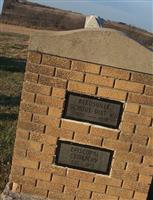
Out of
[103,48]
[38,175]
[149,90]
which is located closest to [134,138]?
[149,90]

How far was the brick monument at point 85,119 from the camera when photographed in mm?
4691

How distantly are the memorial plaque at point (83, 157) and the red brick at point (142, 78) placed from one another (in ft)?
2.57

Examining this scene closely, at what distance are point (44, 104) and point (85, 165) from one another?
2.51 ft

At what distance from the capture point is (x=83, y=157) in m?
5.05

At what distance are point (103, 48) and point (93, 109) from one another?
612 mm

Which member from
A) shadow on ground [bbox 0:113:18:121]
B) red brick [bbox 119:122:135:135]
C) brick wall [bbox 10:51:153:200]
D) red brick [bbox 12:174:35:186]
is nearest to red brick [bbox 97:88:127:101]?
brick wall [bbox 10:51:153:200]

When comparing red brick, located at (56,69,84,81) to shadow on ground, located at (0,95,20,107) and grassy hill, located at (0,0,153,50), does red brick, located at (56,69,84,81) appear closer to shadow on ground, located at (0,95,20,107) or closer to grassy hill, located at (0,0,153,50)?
shadow on ground, located at (0,95,20,107)

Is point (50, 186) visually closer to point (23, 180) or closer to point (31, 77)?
point (23, 180)

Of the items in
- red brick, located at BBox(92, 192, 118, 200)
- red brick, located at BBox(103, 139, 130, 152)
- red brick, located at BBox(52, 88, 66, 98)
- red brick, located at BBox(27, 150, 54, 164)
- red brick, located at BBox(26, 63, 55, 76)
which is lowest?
red brick, located at BBox(92, 192, 118, 200)

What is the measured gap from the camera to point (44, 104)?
16.1 feet

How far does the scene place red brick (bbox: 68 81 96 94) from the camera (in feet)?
15.7

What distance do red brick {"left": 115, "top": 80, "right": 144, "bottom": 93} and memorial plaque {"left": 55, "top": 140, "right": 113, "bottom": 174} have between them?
0.68 metres

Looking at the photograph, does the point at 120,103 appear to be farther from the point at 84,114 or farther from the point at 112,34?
the point at 112,34

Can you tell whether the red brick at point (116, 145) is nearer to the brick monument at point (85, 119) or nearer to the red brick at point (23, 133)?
the brick monument at point (85, 119)
